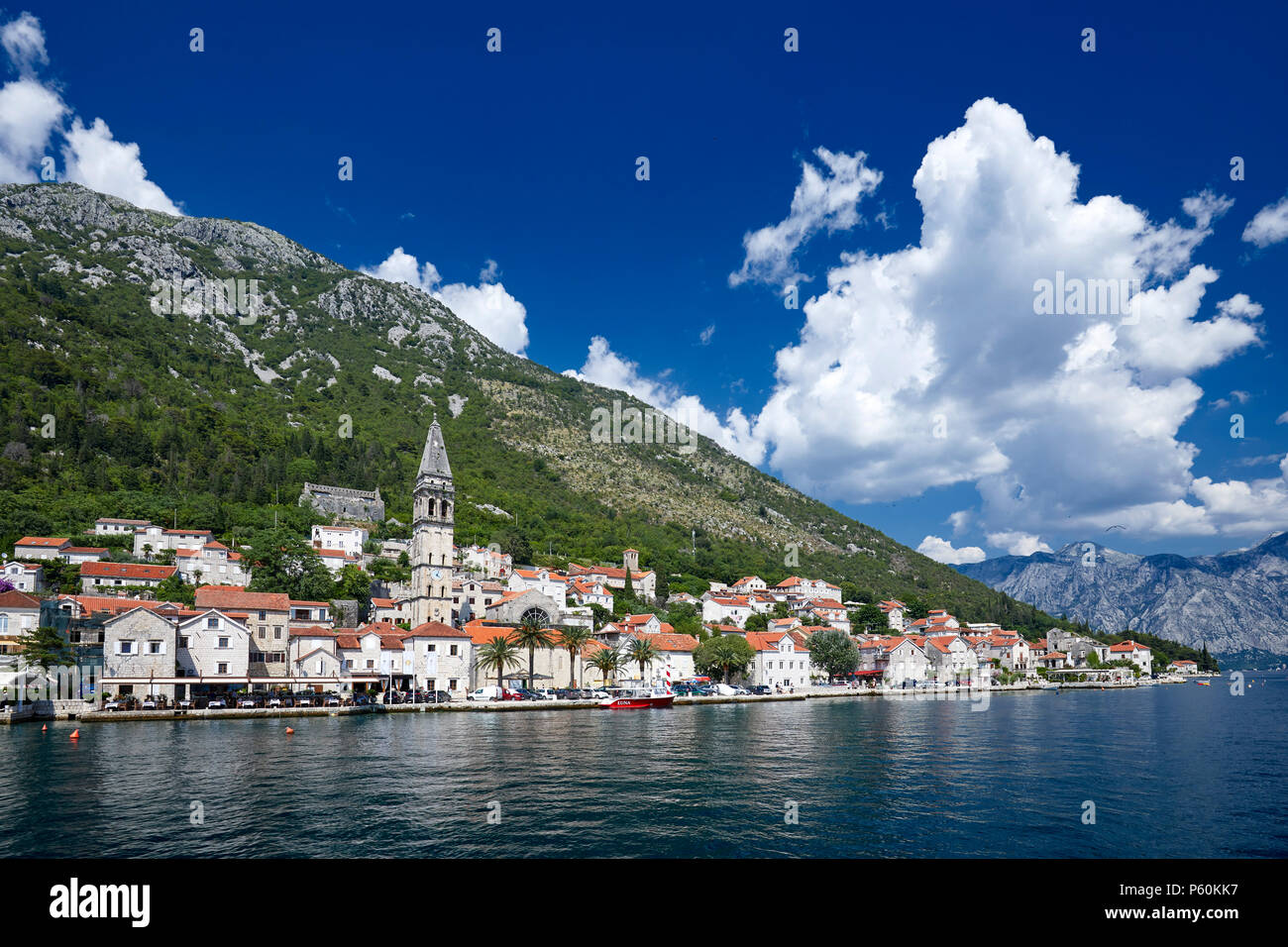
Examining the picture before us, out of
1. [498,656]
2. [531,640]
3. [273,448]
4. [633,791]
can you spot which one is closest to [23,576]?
[498,656]

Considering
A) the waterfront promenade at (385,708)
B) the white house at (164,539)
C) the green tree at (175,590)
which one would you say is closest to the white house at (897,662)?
the waterfront promenade at (385,708)

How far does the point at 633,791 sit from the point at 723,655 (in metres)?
54.0

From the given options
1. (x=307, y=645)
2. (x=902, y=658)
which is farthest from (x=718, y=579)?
(x=307, y=645)

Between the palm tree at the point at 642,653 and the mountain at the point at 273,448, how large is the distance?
3975 cm

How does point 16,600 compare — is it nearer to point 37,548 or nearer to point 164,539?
point 37,548

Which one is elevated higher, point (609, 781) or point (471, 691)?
point (609, 781)

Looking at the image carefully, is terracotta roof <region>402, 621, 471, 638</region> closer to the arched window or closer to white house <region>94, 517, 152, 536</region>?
the arched window

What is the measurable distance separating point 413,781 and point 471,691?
1493 inches

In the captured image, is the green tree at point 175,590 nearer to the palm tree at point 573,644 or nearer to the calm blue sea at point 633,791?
the calm blue sea at point 633,791

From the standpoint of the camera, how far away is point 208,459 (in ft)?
380

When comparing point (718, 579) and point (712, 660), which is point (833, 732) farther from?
point (718, 579)

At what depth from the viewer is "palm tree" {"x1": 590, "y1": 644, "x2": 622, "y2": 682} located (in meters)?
67.9

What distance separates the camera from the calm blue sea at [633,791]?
1831cm

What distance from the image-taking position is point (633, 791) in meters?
24.4
